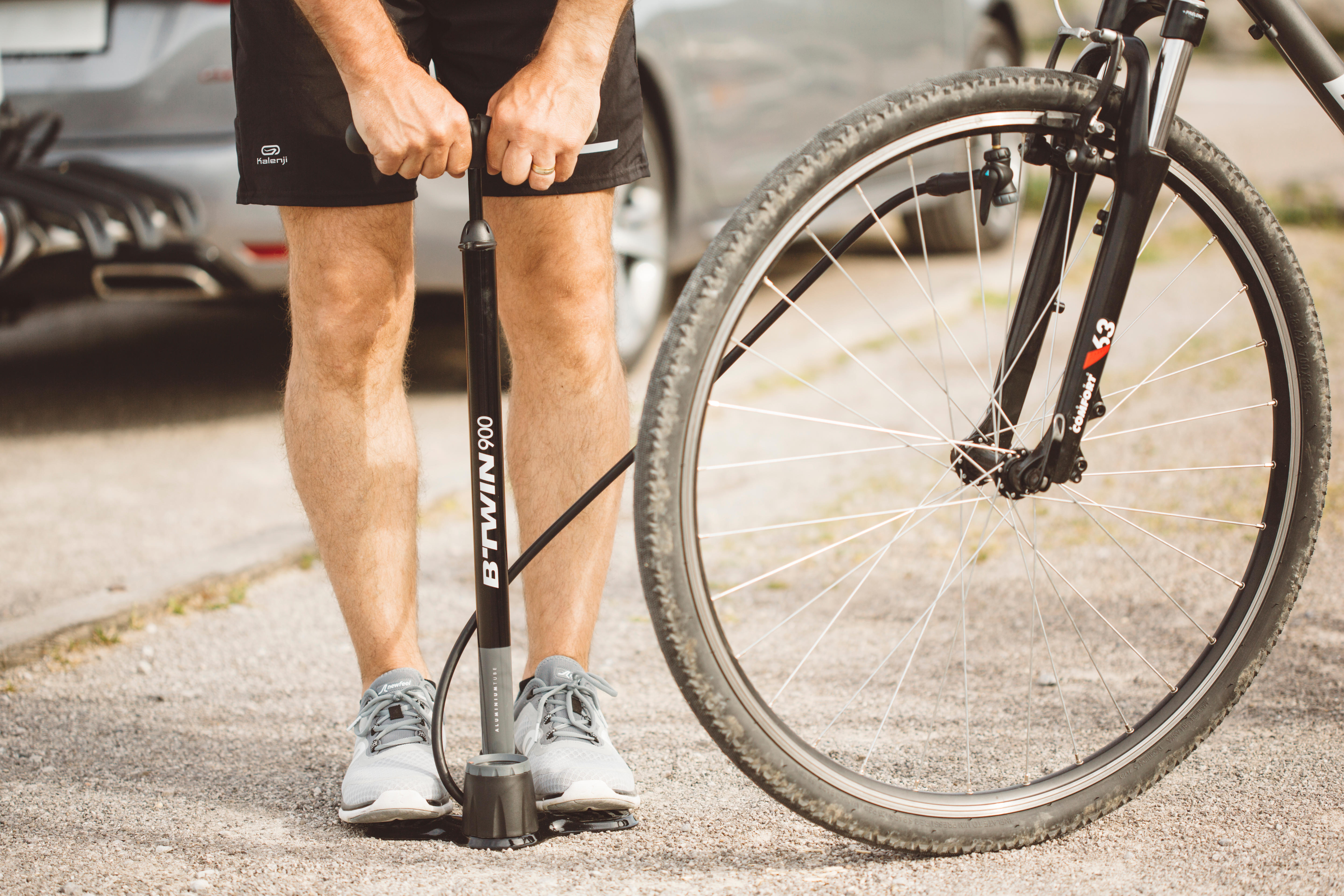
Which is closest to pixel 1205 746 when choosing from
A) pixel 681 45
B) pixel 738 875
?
pixel 738 875

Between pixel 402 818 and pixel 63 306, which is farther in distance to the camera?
pixel 63 306

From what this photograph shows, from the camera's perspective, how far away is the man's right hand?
159cm

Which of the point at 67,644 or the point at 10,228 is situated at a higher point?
the point at 10,228

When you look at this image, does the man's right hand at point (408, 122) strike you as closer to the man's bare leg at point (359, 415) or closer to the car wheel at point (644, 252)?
the man's bare leg at point (359, 415)

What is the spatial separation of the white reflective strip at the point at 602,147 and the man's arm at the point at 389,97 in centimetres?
29

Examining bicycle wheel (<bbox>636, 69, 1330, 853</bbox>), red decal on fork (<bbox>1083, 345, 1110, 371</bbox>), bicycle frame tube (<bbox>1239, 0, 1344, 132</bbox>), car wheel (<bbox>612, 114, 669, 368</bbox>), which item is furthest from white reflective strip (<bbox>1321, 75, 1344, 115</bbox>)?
car wheel (<bbox>612, 114, 669, 368</bbox>)

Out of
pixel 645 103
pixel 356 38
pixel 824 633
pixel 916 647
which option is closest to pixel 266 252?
pixel 645 103

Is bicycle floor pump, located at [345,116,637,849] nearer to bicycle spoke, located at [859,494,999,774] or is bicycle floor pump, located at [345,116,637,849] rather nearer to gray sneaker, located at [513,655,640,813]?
gray sneaker, located at [513,655,640,813]

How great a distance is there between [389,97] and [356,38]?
0.09 meters

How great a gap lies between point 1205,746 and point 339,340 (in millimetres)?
1491

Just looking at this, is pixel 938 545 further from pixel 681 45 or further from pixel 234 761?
pixel 681 45

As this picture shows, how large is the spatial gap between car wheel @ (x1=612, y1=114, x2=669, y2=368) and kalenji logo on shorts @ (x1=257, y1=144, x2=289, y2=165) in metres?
2.52

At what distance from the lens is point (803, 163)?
5.03ft

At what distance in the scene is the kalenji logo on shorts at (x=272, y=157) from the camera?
1.81 metres
